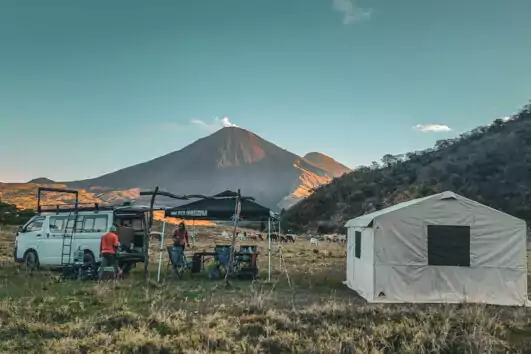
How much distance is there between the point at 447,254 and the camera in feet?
40.7

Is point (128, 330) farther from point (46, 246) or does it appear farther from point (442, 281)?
point (46, 246)

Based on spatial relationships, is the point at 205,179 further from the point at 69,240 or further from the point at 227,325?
the point at 227,325

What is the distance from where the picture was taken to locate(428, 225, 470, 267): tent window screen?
12.4 m

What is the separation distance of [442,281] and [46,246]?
10.9 meters

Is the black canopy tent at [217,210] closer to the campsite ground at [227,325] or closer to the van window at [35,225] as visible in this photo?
the campsite ground at [227,325]

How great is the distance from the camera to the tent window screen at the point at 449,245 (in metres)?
12.4

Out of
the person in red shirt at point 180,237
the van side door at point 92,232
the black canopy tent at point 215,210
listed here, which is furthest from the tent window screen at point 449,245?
the van side door at point 92,232

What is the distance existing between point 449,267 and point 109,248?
8050 mm

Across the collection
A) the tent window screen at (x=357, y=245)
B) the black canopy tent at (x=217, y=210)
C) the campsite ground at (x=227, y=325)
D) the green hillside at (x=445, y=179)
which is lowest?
the campsite ground at (x=227, y=325)

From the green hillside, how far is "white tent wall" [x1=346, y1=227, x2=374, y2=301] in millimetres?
35204

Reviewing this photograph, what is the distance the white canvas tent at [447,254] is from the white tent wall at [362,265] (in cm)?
10

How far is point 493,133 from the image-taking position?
68.4 m

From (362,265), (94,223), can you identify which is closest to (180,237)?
(94,223)

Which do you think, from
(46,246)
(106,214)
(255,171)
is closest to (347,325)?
(106,214)
